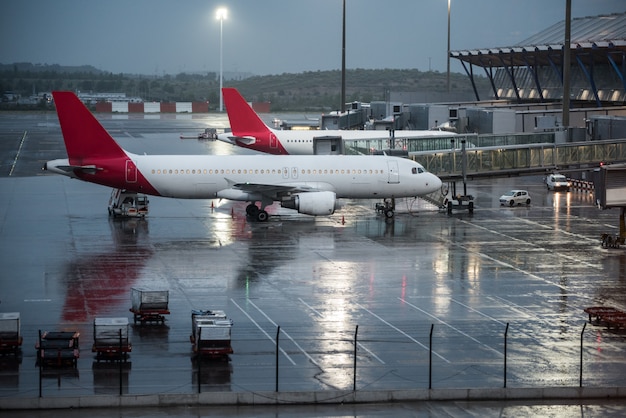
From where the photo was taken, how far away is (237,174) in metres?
62.7

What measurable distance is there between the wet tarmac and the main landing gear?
33.2 inches

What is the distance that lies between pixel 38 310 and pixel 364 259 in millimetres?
17450

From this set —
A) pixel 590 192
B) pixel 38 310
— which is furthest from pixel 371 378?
pixel 590 192

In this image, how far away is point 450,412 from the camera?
2777 cm

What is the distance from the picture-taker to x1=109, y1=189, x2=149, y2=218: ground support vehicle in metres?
63.2

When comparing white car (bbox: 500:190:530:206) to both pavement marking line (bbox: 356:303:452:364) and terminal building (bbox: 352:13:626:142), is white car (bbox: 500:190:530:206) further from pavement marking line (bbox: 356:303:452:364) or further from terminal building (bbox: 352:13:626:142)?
pavement marking line (bbox: 356:303:452:364)

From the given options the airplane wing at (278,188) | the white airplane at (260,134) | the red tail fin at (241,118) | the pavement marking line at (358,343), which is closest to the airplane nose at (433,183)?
the airplane wing at (278,188)

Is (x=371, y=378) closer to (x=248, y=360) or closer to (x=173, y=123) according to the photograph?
(x=248, y=360)

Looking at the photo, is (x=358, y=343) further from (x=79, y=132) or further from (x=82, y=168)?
(x=79, y=132)

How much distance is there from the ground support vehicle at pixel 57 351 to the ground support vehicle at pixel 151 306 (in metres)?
5.29

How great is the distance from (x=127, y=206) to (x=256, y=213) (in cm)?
799

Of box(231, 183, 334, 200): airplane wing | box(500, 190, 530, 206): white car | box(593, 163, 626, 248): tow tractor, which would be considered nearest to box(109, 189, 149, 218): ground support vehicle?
box(231, 183, 334, 200): airplane wing

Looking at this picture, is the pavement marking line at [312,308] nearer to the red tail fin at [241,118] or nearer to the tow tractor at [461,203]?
the tow tractor at [461,203]

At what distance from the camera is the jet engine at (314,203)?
60.6 m
